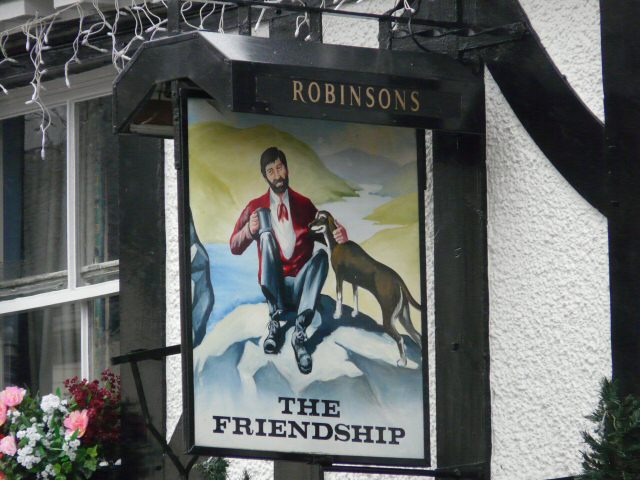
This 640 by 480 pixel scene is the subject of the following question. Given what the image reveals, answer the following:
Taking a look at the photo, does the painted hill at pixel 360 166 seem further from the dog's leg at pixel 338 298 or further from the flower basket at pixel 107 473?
the flower basket at pixel 107 473

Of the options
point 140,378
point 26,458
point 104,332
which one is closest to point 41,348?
point 104,332

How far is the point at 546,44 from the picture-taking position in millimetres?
4938

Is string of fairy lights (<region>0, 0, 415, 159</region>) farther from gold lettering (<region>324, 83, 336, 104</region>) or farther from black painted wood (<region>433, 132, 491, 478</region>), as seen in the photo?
gold lettering (<region>324, 83, 336, 104</region>)

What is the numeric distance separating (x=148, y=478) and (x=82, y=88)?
1814 mm

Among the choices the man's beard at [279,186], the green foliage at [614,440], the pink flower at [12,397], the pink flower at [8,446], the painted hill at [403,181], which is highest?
the painted hill at [403,181]

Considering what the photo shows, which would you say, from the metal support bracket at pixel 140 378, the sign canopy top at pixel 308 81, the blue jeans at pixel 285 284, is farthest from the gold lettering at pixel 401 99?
the metal support bracket at pixel 140 378

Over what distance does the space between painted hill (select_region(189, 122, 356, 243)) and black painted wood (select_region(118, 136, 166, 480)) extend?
1.44 m

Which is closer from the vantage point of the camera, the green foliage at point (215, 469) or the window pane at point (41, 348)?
the green foliage at point (215, 469)

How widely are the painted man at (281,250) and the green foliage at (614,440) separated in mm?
906

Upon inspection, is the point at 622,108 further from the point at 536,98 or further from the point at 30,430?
the point at 30,430

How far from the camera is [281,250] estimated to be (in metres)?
4.71

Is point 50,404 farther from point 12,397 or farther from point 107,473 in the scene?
point 107,473

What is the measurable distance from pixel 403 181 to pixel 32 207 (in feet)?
8.72

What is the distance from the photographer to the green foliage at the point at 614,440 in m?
4.40
